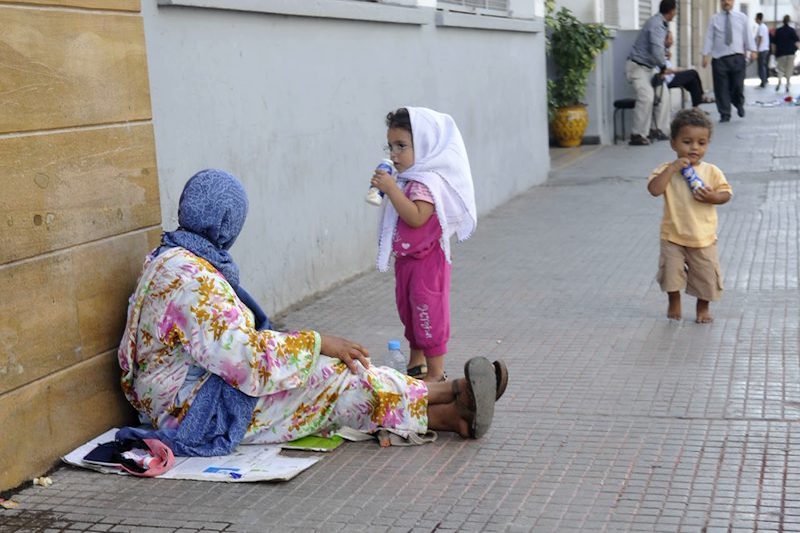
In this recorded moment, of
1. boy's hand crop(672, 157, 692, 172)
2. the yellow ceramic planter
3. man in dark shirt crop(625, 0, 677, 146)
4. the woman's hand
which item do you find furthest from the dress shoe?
the woman's hand

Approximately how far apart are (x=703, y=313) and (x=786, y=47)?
2505cm

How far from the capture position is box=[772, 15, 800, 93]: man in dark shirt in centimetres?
2930

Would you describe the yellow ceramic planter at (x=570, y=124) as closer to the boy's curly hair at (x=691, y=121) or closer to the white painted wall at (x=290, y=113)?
the white painted wall at (x=290, y=113)

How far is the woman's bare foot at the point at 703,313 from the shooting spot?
6770 millimetres

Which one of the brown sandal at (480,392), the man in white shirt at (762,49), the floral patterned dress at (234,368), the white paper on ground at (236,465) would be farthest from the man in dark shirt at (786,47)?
the white paper on ground at (236,465)

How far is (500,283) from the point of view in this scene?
321 inches

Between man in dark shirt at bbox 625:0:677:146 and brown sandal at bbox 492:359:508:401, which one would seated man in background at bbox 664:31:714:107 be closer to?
man in dark shirt at bbox 625:0:677:146

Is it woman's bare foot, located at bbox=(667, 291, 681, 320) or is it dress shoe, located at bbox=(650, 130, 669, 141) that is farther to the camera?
dress shoe, located at bbox=(650, 130, 669, 141)

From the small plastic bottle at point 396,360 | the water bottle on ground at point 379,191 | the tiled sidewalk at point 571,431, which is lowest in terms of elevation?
the tiled sidewalk at point 571,431

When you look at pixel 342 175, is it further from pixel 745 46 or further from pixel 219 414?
pixel 745 46

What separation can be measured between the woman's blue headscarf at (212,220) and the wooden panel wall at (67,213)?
340 mm

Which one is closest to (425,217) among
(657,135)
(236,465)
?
(236,465)

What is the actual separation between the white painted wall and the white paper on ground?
1.61 metres

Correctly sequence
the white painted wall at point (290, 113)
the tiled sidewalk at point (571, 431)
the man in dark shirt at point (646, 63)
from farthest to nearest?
1. the man in dark shirt at point (646, 63)
2. the white painted wall at point (290, 113)
3. the tiled sidewalk at point (571, 431)
